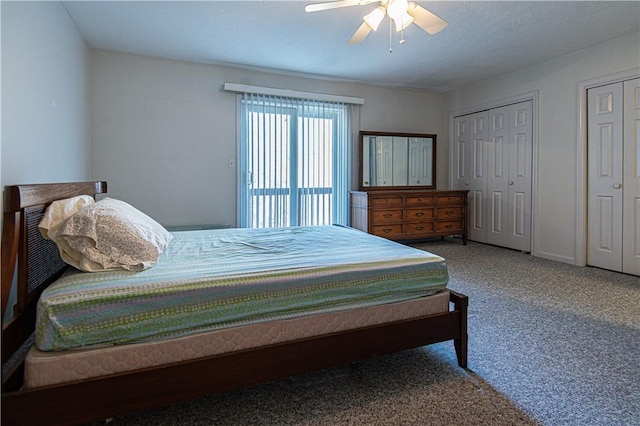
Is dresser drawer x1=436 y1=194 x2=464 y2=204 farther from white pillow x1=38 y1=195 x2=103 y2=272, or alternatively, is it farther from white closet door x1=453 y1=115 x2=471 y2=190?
white pillow x1=38 y1=195 x2=103 y2=272

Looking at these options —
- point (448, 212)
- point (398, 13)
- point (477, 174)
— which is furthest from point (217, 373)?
point (477, 174)

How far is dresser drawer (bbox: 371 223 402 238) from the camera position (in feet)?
15.3

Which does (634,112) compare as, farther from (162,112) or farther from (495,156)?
(162,112)

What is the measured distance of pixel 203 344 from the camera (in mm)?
1394

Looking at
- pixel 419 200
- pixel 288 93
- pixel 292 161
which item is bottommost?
pixel 419 200


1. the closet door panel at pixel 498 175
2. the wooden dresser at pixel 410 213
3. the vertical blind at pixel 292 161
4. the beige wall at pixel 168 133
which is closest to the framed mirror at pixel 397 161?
the vertical blind at pixel 292 161

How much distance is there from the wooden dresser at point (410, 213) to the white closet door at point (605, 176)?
1.59m

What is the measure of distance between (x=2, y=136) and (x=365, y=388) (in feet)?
6.78

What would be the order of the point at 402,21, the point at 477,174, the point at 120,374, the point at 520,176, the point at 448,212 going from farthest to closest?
1. the point at 477,174
2. the point at 448,212
3. the point at 520,176
4. the point at 402,21
5. the point at 120,374

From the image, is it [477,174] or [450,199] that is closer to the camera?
[450,199]

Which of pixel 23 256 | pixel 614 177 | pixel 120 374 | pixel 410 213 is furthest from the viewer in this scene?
pixel 410 213

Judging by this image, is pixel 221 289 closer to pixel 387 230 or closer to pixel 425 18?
pixel 425 18

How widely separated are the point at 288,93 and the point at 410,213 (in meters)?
2.28

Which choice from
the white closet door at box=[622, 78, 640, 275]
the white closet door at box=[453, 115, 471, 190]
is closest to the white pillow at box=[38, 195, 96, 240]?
the white closet door at box=[622, 78, 640, 275]
